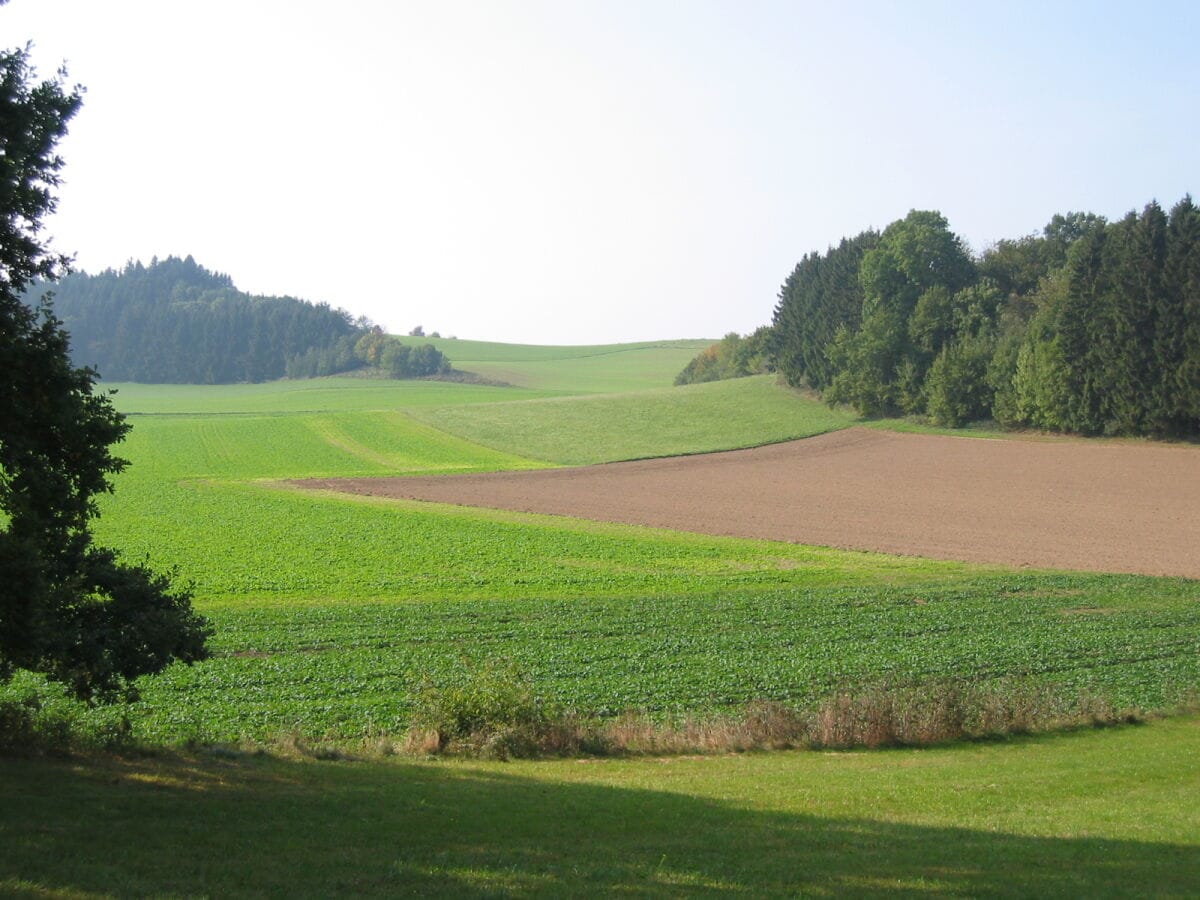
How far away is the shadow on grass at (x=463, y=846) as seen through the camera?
891 centimetres

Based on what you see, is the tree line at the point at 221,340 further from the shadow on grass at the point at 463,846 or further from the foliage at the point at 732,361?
the shadow on grass at the point at 463,846

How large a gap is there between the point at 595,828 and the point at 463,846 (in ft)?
5.22

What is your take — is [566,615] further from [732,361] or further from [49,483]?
[732,361]

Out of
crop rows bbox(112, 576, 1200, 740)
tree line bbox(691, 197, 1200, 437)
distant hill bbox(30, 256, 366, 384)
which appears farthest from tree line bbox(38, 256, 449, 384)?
crop rows bbox(112, 576, 1200, 740)

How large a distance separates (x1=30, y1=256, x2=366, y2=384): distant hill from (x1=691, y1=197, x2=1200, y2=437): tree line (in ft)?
302

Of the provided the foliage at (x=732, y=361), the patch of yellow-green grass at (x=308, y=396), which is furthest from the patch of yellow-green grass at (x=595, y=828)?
the foliage at (x=732, y=361)

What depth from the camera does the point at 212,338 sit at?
179125 mm

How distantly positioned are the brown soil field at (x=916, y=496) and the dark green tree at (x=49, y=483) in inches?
1361

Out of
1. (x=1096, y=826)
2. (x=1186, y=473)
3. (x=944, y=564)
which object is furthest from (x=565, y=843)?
(x=1186, y=473)

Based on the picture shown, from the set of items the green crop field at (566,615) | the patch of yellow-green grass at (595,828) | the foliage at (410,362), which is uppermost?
the foliage at (410,362)

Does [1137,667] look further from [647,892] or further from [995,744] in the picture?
[647,892]

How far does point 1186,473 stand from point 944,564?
86.1ft

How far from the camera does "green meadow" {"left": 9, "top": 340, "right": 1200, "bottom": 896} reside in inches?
378

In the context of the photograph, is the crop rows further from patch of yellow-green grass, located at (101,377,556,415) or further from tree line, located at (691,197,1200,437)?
patch of yellow-green grass, located at (101,377,556,415)
